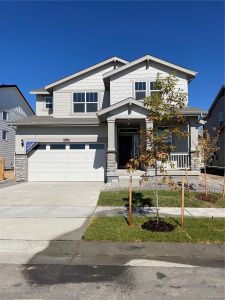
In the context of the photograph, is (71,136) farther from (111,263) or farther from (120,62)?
(111,263)

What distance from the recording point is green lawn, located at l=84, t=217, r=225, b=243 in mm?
6898

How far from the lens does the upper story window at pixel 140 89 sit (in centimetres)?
1909

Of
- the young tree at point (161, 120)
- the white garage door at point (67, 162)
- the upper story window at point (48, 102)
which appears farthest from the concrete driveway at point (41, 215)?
the upper story window at point (48, 102)

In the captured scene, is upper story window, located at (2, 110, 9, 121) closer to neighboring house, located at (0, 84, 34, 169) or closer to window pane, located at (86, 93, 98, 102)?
neighboring house, located at (0, 84, 34, 169)

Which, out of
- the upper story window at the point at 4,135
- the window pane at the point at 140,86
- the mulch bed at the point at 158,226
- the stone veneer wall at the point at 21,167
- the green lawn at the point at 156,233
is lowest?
the green lawn at the point at 156,233

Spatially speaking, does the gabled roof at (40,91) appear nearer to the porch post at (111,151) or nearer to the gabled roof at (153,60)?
the gabled roof at (153,60)

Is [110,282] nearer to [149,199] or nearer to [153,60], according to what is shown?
[149,199]

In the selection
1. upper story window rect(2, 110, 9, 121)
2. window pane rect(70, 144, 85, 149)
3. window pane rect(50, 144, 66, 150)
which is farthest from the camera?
upper story window rect(2, 110, 9, 121)

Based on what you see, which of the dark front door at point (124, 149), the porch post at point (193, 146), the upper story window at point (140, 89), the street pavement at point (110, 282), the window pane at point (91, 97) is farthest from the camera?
the window pane at point (91, 97)

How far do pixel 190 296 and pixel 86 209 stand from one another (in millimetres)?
6341

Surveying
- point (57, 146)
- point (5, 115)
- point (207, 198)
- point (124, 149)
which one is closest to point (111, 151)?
point (124, 149)

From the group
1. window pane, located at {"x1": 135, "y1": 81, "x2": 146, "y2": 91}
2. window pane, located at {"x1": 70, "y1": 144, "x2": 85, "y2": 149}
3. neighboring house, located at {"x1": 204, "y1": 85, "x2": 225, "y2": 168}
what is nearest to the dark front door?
window pane, located at {"x1": 70, "y1": 144, "x2": 85, "y2": 149}

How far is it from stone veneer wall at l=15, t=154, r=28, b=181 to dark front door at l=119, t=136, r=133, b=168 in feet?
20.3

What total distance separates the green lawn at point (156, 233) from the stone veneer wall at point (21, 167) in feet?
36.3
